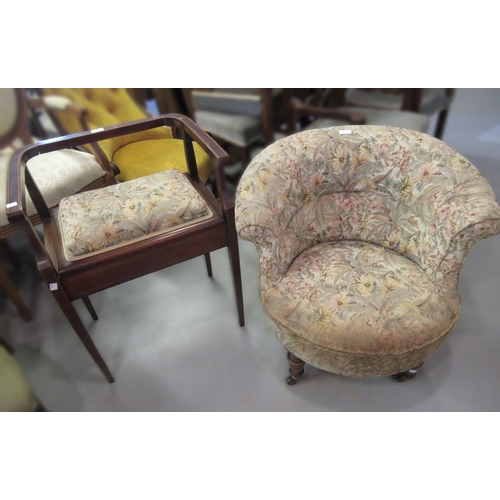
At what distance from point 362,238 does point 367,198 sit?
0.16m

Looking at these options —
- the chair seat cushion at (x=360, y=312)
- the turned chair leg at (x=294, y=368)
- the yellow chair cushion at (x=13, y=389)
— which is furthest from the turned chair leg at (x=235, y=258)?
the yellow chair cushion at (x=13, y=389)

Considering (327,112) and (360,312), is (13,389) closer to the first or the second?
(360,312)

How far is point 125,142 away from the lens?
1.41 m

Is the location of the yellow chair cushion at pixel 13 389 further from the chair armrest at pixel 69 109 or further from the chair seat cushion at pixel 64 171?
the chair armrest at pixel 69 109

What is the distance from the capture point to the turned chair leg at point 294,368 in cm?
122

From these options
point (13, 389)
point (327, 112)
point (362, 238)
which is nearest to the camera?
point (13, 389)

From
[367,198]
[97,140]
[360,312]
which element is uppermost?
[97,140]

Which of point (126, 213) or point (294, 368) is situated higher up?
point (126, 213)

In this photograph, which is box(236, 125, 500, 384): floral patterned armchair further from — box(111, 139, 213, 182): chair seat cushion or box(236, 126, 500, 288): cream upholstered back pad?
box(111, 139, 213, 182): chair seat cushion

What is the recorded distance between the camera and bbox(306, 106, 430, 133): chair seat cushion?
1.81m

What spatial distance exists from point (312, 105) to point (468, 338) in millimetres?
1283

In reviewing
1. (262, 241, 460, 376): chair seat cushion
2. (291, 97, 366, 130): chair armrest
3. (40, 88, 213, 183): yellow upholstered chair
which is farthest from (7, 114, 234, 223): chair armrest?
(291, 97, 366, 130): chair armrest

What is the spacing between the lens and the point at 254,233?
1.05 meters

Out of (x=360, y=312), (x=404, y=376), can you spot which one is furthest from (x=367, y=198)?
(x=404, y=376)
